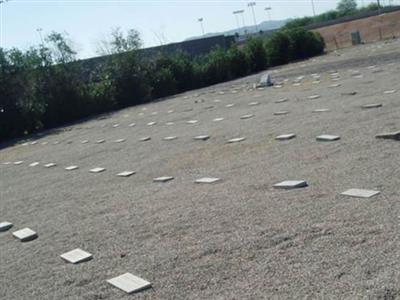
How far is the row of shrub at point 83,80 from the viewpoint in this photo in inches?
684

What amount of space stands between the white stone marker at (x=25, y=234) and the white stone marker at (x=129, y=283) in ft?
5.47

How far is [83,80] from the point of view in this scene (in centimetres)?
1941

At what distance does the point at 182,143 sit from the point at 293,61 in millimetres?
19322

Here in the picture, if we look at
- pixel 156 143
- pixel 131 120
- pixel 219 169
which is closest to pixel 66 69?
pixel 131 120

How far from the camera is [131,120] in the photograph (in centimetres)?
1388

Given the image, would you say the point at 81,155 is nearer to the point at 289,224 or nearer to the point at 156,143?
the point at 156,143

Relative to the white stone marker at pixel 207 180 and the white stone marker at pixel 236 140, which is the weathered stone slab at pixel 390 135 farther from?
the white stone marker at pixel 236 140

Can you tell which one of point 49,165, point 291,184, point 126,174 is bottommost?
point 49,165

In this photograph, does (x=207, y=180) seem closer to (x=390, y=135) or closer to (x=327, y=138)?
(x=327, y=138)

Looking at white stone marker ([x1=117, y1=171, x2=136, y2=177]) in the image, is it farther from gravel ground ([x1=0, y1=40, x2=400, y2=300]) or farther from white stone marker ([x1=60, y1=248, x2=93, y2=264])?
white stone marker ([x1=60, y1=248, x2=93, y2=264])

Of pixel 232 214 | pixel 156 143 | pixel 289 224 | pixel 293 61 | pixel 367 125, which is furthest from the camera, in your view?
pixel 293 61

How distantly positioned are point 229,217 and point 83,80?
53.0ft

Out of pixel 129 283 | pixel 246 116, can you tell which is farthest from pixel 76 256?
pixel 246 116

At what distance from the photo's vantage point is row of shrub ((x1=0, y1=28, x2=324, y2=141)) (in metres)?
17.4
